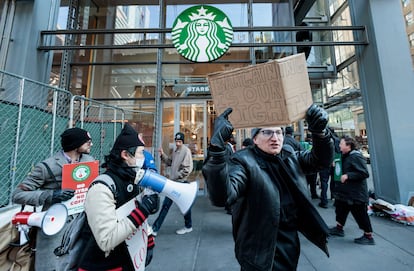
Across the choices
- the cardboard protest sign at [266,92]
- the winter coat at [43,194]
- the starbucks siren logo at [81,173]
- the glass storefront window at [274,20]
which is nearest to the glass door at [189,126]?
the glass storefront window at [274,20]

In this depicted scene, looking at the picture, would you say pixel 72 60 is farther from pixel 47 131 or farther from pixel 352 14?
pixel 352 14

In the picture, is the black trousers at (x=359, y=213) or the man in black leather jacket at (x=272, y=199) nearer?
the man in black leather jacket at (x=272, y=199)

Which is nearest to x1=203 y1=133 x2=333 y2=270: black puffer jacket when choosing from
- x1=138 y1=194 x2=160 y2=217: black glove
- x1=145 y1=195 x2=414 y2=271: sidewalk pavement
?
x1=138 y1=194 x2=160 y2=217: black glove

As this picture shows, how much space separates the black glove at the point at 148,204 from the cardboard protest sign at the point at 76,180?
4.03 ft

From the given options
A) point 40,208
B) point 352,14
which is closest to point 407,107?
point 352,14

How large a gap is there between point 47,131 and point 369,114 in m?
7.39

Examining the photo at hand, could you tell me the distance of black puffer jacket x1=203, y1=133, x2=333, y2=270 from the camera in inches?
58.6

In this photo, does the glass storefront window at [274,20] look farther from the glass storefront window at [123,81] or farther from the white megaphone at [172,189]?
the white megaphone at [172,189]

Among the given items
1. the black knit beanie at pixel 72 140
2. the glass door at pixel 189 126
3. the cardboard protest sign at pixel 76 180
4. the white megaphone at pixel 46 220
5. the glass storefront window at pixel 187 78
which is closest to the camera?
the white megaphone at pixel 46 220

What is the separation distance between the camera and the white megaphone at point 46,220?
6.46 feet

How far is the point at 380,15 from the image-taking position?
5.21 metres

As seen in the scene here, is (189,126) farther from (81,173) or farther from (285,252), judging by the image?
(285,252)

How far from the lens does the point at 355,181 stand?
3.53m

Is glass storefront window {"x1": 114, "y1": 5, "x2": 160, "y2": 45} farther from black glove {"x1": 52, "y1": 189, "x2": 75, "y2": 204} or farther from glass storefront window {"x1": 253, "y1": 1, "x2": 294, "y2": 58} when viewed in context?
black glove {"x1": 52, "y1": 189, "x2": 75, "y2": 204}
